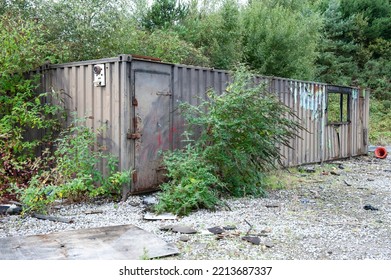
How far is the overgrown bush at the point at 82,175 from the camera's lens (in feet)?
17.3

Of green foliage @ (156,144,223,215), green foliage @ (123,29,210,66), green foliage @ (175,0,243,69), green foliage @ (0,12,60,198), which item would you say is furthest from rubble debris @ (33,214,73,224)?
green foliage @ (175,0,243,69)

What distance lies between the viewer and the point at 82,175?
5.64 m

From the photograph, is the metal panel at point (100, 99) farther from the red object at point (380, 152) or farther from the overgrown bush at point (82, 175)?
the red object at point (380, 152)

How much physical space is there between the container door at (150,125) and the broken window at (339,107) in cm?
617

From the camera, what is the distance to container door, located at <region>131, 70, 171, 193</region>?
601cm

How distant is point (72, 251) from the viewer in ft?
11.7

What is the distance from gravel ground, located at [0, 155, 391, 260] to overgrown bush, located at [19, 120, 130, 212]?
247 millimetres

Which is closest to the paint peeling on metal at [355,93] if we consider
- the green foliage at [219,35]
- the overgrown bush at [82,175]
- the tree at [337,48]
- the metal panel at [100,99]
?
the green foliage at [219,35]

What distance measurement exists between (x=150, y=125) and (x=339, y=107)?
474 inches

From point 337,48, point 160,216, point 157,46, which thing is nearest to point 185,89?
point 160,216

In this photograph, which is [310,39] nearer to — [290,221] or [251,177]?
[251,177]

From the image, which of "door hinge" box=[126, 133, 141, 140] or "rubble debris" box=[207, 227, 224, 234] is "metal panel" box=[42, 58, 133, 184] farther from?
"rubble debris" box=[207, 227, 224, 234]
